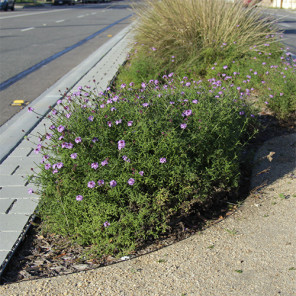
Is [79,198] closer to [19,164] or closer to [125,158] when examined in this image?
[125,158]

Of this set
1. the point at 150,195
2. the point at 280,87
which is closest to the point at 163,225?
the point at 150,195

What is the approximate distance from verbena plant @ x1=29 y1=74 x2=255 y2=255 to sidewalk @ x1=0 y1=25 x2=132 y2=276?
0.24m

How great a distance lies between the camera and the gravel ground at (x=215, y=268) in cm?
256

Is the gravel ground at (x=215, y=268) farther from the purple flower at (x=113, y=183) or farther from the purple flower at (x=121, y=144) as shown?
the purple flower at (x=121, y=144)

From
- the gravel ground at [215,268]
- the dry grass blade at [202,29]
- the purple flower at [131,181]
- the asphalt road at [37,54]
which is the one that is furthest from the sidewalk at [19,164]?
the dry grass blade at [202,29]

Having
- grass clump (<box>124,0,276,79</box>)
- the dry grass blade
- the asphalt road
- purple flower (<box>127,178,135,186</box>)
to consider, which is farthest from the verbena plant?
the dry grass blade

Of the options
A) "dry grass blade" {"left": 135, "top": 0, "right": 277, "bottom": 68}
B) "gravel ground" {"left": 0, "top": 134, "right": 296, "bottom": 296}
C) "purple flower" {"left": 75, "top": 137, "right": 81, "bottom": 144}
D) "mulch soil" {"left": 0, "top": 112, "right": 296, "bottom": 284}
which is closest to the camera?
"gravel ground" {"left": 0, "top": 134, "right": 296, "bottom": 296}

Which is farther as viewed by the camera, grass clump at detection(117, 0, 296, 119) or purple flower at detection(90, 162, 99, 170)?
grass clump at detection(117, 0, 296, 119)

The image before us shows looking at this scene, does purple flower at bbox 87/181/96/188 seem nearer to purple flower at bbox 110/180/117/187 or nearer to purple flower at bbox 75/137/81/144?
purple flower at bbox 110/180/117/187

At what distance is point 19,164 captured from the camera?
4.34 meters

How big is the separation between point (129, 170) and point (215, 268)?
0.90 metres

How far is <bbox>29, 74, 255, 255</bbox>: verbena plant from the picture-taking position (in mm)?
2998

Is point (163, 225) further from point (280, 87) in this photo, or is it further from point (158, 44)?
point (158, 44)

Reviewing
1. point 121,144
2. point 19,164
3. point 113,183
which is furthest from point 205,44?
point 113,183
